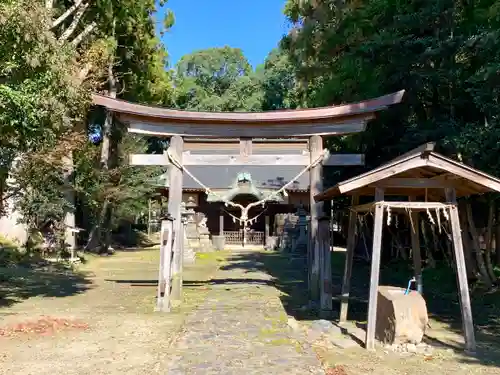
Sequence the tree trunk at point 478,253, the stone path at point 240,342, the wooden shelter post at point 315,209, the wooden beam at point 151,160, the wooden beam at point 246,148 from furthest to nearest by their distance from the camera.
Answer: the tree trunk at point 478,253 < the wooden beam at point 246,148 < the wooden beam at point 151,160 < the wooden shelter post at point 315,209 < the stone path at point 240,342

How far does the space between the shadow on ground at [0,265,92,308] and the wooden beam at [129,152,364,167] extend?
13.4 ft

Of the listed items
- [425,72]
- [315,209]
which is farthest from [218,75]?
[315,209]

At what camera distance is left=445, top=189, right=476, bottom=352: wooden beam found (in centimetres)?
673

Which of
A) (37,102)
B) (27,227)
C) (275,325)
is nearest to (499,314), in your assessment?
(275,325)

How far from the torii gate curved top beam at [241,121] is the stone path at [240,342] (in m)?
3.47

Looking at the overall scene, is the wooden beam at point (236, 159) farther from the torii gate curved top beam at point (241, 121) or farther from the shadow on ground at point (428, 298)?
the shadow on ground at point (428, 298)

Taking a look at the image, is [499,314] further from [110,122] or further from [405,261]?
[110,122]

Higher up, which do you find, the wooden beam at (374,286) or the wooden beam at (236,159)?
the wooden beam at (236,159)

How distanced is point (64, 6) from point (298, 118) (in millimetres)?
11316

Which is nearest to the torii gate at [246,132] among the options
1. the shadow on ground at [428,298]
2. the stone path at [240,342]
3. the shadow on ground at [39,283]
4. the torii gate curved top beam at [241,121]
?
the torii gate curved top beam at [241,121]

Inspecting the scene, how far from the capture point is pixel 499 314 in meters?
9.34

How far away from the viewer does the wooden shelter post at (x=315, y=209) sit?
989 centimetres

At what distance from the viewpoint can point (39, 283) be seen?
13219 millimetres

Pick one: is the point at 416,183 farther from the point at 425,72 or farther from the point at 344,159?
the point at 425,72
